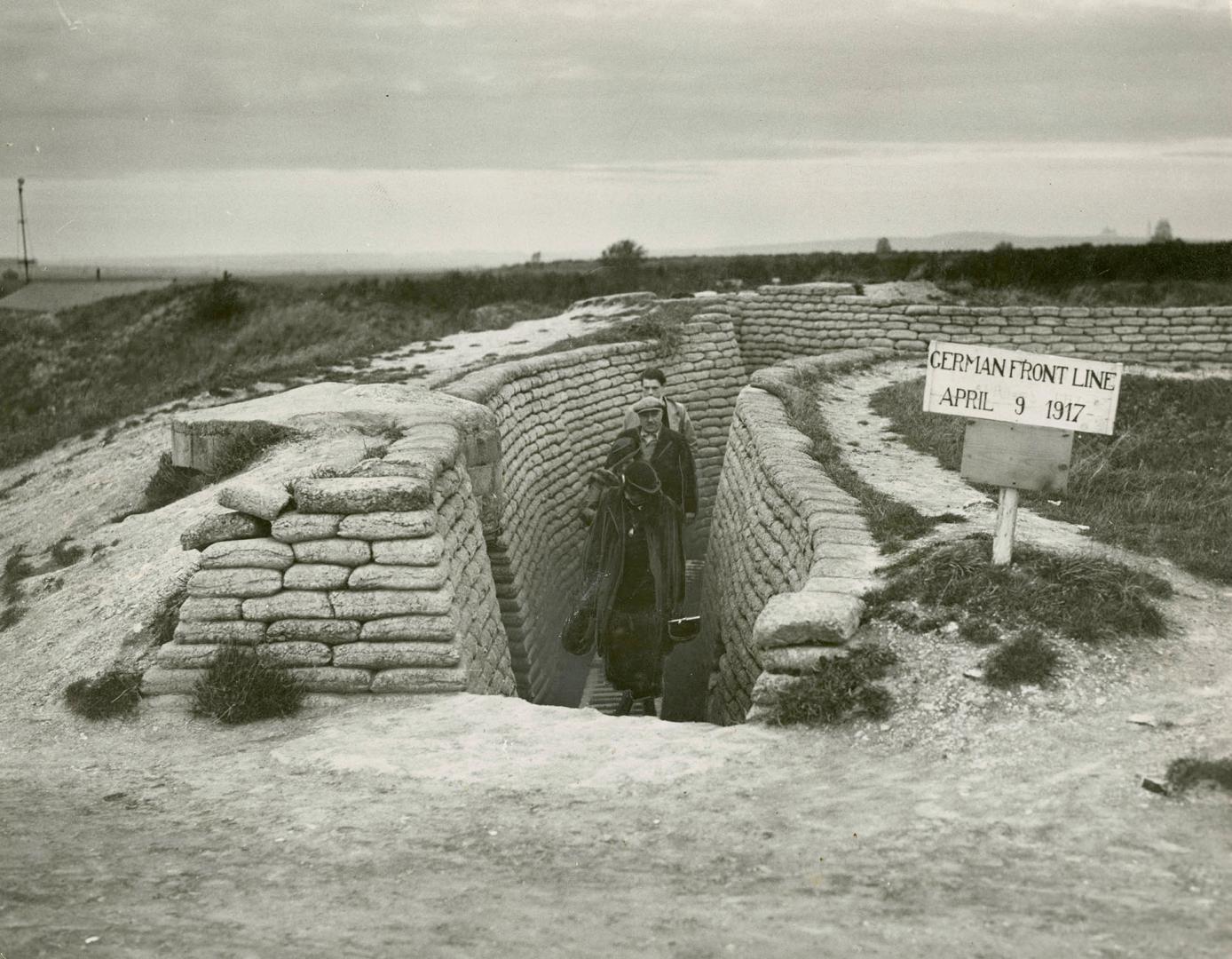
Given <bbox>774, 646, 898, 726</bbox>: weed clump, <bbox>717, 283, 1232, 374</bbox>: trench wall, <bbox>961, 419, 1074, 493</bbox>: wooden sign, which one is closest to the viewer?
<bbox>774, 646, 898, 726</bbox>: weed clump

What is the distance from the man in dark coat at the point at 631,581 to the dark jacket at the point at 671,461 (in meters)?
0.63

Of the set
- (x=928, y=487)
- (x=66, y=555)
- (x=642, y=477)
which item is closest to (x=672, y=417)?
(x=642, y=477)

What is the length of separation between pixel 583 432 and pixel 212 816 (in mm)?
9035

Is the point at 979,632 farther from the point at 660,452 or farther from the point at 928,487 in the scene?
the point at 660,452

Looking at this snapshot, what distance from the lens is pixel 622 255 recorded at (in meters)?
40.8

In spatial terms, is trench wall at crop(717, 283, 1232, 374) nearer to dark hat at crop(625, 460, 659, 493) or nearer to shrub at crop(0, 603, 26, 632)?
dark hat at crop(625, 460, 659, 493)

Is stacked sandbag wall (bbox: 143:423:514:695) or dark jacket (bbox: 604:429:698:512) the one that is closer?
stacked sandbag wall (bbox: 143:423:514:695)

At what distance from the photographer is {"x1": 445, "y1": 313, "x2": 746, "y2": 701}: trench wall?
Answer: 9.16 metres

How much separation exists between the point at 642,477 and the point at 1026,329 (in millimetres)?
9252

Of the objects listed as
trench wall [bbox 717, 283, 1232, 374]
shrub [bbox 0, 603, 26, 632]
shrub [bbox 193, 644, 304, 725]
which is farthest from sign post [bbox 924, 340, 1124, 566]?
trench wall [bbox 717, 283, 1232, 374]

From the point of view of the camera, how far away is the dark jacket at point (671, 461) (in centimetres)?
899

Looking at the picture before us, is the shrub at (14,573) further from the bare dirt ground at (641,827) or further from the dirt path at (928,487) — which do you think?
the dirt path at (928,487)

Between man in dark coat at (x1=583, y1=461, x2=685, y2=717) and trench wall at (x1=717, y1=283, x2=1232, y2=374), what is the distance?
8.13 m

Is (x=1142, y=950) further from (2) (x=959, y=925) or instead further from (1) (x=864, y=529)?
(1) (x=864, y=529)
